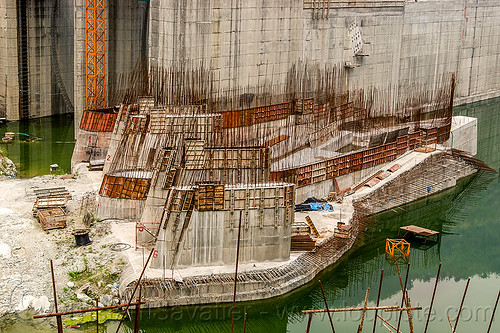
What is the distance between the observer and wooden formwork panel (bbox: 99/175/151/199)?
3681cm

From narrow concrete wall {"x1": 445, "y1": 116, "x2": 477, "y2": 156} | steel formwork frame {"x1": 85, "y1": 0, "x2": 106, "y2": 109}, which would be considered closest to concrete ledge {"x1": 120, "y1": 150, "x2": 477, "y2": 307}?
narrow concrete wall {"x1": 445, "y1": 116, "x2": 477, "y2": 156}

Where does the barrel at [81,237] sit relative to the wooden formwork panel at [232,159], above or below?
below

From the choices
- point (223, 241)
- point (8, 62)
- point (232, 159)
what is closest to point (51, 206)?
point (232, 159)

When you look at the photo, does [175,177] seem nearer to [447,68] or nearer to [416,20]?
[416,20]

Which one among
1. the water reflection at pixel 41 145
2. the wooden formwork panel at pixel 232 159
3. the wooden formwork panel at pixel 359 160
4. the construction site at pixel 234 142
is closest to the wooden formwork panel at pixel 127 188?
the construction site at pixel 234 142

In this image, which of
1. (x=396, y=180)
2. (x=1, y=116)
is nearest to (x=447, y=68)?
(x=396, y=180)

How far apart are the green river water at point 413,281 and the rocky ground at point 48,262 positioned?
3.92ft

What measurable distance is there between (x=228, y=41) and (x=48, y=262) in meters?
21.1

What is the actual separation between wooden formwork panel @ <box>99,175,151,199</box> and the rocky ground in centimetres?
144

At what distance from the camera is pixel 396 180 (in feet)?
149

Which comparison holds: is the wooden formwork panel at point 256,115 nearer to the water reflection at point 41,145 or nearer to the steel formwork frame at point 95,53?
the steel formwork frame at point 95,53

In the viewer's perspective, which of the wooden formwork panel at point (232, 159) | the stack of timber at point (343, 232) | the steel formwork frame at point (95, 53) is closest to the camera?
the wooden formwork panel at point (232, 159)

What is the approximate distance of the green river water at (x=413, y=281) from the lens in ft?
101

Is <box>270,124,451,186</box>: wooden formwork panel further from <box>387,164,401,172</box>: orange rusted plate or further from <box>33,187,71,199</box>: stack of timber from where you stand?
<box>33,187,71,199</box>: stack of timber
